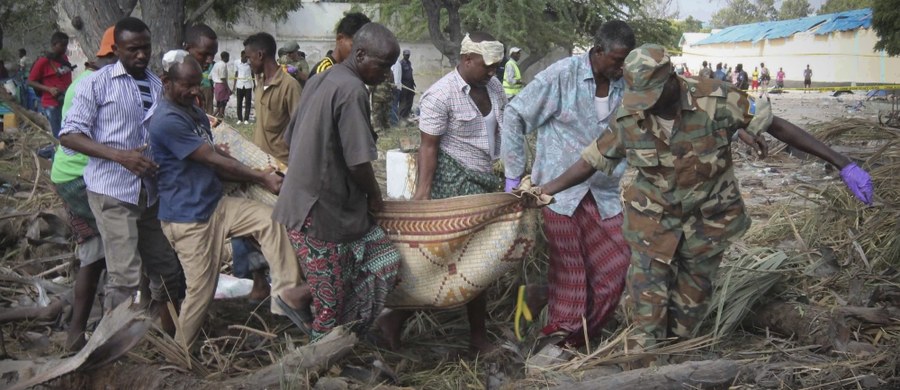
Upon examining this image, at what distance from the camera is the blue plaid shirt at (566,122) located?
161 inches

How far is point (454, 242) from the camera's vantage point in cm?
376

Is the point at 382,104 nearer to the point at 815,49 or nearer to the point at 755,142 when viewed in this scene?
the point at 755,142

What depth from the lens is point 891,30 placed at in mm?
15680

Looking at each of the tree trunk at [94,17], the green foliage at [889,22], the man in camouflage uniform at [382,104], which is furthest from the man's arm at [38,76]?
the green foliage at [889,22]

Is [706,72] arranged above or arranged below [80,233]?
below

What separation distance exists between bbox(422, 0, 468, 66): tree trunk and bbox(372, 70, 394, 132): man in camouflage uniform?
17.9 feet

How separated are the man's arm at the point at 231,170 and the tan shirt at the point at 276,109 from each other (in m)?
1.25

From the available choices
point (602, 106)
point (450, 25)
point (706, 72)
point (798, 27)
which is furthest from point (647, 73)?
point (798, 27)

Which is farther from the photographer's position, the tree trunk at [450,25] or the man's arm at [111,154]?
the tree trunk at [450,25]

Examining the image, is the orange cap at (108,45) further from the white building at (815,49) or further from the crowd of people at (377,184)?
the white building at (815,49)

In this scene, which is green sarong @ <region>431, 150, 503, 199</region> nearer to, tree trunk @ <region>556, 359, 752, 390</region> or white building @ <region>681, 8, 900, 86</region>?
tree trunk @ <region>556, 359, 752, 390</region>

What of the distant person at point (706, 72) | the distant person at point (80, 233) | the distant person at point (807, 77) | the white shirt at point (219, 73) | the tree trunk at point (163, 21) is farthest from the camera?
the distant person at point (807, 77)

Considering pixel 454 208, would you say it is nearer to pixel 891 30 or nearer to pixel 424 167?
pixel 424 167

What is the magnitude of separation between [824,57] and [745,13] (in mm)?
53960
